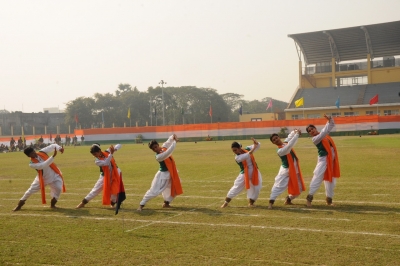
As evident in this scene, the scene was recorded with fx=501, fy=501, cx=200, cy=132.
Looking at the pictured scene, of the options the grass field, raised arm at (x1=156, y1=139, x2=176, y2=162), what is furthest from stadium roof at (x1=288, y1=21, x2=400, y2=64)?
raised arm at (x1=156, y1=139, x2=176, y2=162)

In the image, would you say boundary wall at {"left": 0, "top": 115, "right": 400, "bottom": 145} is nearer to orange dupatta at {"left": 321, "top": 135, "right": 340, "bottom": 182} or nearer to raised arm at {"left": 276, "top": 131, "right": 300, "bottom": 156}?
orange dupatta at {"left": 321, "top": 135, "right": 340, "bottom": 182}

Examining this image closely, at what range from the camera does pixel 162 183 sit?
461 inches

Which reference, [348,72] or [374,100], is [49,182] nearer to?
[374,100]

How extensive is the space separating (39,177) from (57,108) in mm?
130309

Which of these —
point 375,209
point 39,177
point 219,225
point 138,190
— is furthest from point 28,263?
point 138,190

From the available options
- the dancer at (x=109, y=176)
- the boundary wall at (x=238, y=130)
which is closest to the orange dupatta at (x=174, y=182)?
the dancer at (x=109, y=176)

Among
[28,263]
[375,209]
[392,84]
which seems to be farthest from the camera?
[392,84]

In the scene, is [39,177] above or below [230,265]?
above

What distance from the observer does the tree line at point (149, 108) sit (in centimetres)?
8256

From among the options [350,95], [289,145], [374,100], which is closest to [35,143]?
[374,100]

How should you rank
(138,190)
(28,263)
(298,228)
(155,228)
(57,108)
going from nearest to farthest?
(28,263), (298,228), (155,228), (138,190), (57,108)

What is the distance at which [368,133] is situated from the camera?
1966 inches

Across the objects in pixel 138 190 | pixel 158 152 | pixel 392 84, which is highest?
pixel 392 84

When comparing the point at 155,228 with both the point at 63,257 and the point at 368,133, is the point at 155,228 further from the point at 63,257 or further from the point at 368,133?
the point at 368,133
